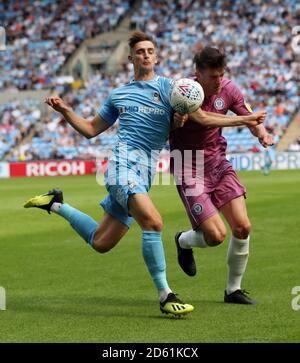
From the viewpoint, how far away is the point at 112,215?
27.0ft

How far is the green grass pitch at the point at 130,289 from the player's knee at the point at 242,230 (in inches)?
25.2

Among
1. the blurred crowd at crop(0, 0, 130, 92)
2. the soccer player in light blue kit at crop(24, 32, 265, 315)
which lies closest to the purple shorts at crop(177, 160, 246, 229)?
the soccer player in light blue kit at crop(24, 32, 265, 315)

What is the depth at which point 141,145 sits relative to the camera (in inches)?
311

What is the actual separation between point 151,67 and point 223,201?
1535 mm

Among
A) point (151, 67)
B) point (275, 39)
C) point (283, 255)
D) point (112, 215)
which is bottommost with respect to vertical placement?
point (283, 255)

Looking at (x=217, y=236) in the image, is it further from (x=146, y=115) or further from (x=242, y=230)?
(x=146, y=115)

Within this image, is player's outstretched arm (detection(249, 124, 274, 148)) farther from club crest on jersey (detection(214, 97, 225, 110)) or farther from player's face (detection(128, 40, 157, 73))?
player's face (detection(128, 40, 157, 73))

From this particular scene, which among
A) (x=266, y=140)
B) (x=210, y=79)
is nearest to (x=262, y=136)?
(x=266, y=140)

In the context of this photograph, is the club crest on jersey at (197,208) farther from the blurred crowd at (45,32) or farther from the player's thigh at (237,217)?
the blurred crowd at (45,32)

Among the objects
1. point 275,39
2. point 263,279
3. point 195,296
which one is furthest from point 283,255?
point 275,39

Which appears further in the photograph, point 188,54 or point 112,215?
point 188,54

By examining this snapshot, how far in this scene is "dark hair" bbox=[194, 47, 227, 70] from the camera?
8.13 metres
